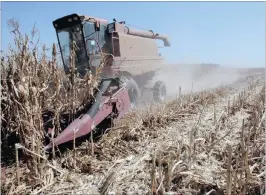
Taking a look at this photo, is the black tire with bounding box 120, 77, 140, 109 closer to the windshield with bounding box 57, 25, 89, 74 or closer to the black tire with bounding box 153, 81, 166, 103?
the windshield with bounding box 57, 25, 89, 74

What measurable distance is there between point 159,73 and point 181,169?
9.74 m

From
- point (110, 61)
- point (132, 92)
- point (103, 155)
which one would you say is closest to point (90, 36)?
point (110, 61)

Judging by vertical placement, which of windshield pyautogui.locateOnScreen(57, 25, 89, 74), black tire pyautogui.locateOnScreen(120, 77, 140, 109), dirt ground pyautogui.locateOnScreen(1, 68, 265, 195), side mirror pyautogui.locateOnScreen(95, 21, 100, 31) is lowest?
dirt ground pyautogui.locateOnScreen(1, 68, 265, 195)

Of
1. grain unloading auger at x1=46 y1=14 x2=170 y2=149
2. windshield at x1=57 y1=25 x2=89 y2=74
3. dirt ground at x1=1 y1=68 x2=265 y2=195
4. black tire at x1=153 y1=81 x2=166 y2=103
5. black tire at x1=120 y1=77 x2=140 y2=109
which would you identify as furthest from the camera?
black tire at x1=153 y1=81 x2=166 y2=103

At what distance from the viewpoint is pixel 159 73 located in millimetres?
11883

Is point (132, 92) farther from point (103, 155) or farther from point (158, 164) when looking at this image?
point (158, 164)

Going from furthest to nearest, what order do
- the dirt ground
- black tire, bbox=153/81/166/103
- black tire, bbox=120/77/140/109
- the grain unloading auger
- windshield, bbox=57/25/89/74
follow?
black tire, bbox=153/81/166/103 → black tire, bbox=120/77/140/109 → windshield, bbox=57/25/89/74 → the grain unloading auger → the dirt ground

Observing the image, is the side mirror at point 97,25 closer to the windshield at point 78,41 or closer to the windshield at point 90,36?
the windshield at point 90,36

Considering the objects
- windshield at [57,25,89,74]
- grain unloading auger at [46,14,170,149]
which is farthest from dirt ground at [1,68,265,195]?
windshield at [57,25,89,74]

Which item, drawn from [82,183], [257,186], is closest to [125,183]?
[82,183]

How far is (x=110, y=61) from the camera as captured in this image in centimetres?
698

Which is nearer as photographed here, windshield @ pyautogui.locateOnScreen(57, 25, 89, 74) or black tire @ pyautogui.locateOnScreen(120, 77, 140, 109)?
windshield @ pyautogui.locateOnScreen(57, 25, 89, 74)

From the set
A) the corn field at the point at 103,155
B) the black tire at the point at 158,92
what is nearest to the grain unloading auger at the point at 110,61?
the black tire at the point at 158,92

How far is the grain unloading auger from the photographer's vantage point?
333 centimetres
